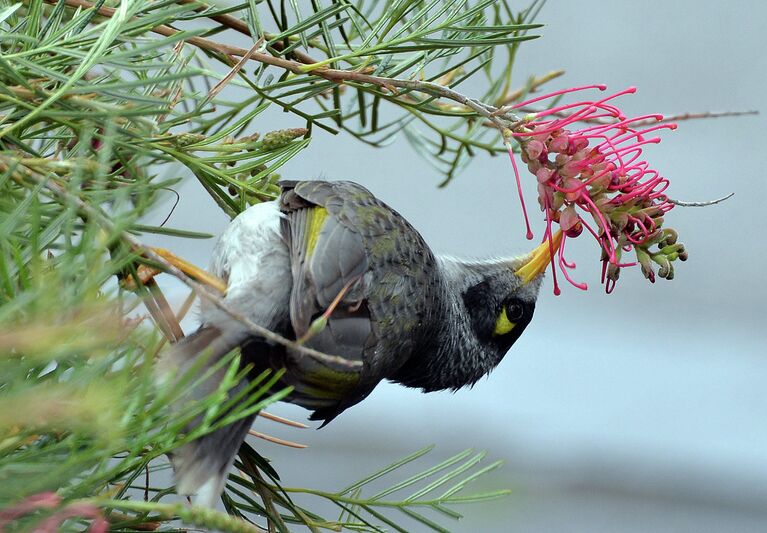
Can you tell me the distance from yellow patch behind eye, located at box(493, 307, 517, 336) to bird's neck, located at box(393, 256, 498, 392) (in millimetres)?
27

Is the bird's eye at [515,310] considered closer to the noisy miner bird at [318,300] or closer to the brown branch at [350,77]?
the noisy miner bird at [318,300]

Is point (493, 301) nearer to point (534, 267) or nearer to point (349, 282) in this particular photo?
point (534, 267)

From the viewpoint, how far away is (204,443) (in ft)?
2.18

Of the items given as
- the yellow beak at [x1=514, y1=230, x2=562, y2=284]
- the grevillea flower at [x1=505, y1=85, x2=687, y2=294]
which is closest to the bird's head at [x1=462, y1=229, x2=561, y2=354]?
the yellow beak at [x1=514, y1=230, x2=562, y2=284]

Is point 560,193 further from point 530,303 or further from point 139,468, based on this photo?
point 530,303

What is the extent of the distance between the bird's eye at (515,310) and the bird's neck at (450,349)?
52 millimetres

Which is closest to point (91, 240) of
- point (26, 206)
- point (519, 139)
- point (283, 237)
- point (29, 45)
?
point (26, 206)

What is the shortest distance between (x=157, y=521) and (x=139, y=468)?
0.04m

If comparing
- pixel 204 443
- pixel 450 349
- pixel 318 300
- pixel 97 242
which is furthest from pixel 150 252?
pixel 450 349

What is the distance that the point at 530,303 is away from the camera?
119cm

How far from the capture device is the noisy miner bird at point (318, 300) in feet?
2.33

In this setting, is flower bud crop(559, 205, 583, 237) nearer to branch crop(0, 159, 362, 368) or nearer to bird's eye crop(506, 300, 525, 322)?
branch crop(0, 159, 362, 368)

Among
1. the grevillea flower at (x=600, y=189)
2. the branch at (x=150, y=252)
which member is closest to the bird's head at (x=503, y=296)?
the grevillea flower at (x=600, y=189)

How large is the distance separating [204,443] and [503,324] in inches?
24.2
